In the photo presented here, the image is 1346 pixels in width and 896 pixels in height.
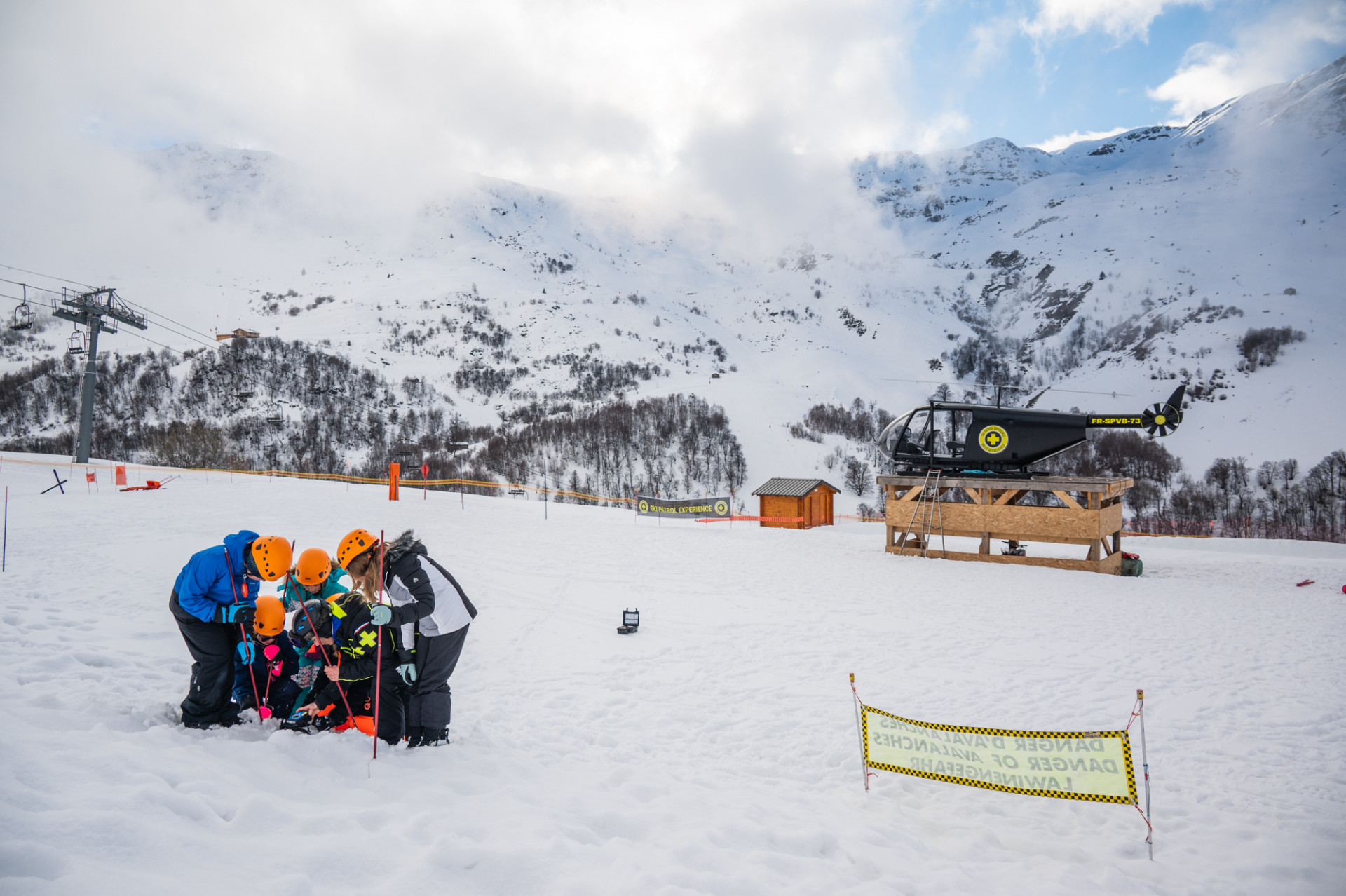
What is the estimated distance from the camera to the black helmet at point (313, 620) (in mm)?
4668

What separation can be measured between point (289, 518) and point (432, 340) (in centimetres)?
9153

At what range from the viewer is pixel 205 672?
4.47m

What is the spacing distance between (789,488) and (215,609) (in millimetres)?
24210

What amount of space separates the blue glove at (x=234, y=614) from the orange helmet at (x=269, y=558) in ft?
0.94

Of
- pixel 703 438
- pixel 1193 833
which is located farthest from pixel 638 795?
pixel 703 438

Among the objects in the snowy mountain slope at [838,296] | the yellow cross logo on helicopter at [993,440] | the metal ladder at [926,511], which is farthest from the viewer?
the snowy mountain slope at [838,296]

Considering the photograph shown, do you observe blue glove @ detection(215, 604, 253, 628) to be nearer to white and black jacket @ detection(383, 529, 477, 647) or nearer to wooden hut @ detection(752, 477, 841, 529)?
white and black jacket @ detection(383, 529, 477, 647)

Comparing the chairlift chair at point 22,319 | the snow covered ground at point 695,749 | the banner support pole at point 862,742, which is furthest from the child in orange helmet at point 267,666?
the chairlift chair at point 22,319

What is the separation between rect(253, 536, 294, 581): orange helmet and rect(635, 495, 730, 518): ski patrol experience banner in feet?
63.8

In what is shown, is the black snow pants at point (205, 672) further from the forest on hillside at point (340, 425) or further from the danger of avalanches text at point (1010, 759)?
the forest on hillside at point (340, 425)

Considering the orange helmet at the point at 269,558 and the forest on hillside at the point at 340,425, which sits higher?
the forest on hillside at the point at 340,425

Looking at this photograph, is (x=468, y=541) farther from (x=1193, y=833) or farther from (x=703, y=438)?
(x=703, y=438)

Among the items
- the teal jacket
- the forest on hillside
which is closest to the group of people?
the teal jacket

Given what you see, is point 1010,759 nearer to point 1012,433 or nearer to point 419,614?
point 419,614
